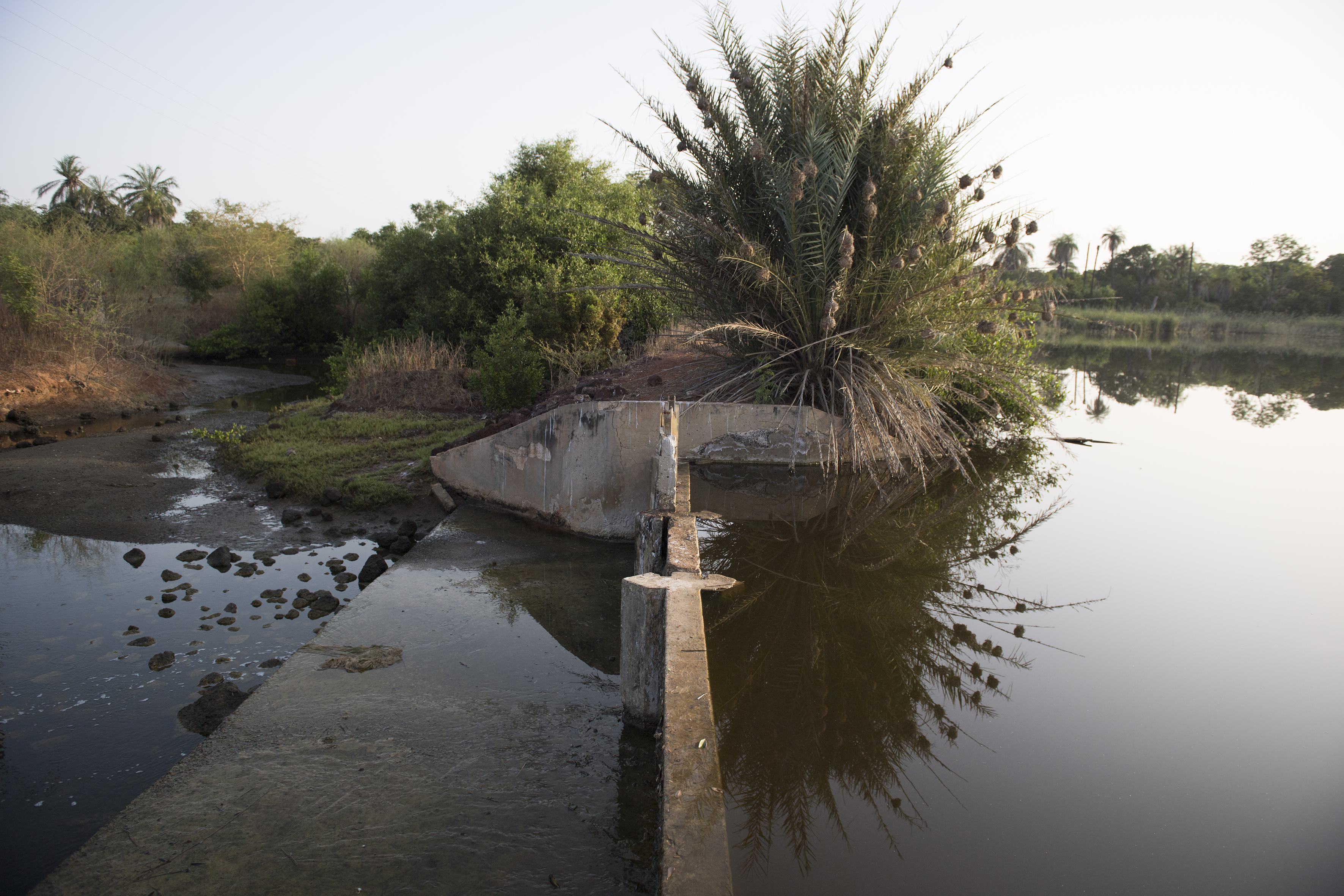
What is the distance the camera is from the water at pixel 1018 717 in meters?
2.83

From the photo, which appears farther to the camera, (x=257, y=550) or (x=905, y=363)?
(x=905, y=363)

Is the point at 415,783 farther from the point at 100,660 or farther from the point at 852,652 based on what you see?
the point at 100,660

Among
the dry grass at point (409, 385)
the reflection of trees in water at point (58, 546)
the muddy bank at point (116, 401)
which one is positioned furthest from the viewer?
the muddy bank at point (116, 401)

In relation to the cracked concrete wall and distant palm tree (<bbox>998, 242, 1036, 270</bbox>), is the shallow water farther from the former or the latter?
distant palm tree (<bbox>998, 242, 1036, 270</bbox>)

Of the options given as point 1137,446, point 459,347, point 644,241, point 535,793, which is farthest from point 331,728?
point 459,347

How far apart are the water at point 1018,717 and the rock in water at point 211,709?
2.78m

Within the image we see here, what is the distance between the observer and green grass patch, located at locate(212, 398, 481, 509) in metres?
8.20

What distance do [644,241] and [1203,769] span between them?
6.73 m

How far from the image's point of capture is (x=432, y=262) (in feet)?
62.2

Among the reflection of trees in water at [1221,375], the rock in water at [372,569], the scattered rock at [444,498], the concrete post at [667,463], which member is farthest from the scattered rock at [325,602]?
the reflection of trees in water at [1221,375]

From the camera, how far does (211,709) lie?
157 inches

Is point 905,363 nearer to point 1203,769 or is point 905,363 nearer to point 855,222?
point 855,222

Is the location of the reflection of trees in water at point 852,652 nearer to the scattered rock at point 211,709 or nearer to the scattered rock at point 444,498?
the scattered rock at point 211,709

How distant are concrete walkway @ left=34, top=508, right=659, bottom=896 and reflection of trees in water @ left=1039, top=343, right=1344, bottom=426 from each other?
13.5m
